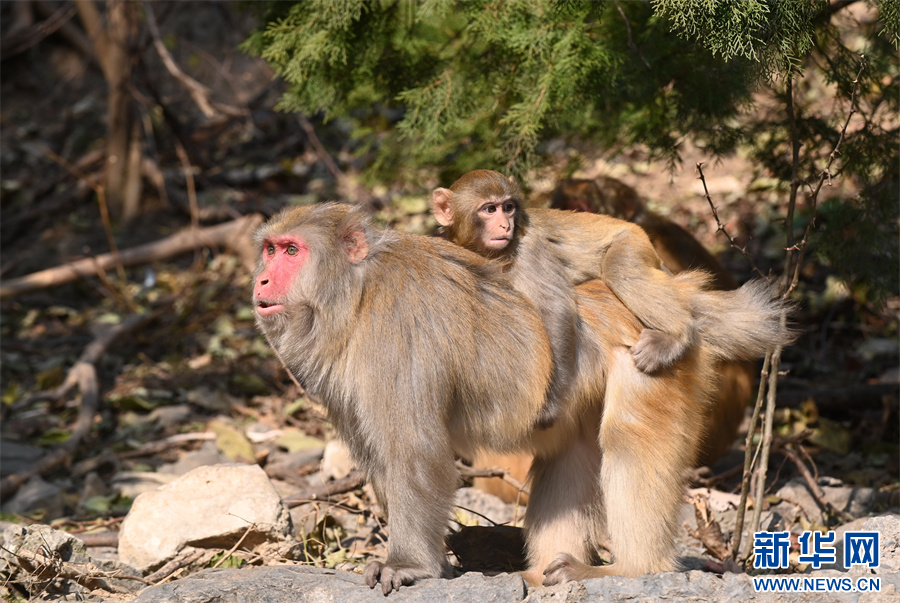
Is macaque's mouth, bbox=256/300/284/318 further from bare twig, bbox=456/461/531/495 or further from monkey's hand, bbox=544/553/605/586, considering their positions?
bare twig, bbox=456/461/531/495

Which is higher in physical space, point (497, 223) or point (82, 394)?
point (497, 223)

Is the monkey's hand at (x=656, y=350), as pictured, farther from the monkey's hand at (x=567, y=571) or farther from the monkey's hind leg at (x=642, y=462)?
the monkey's hand at (x=567, y=571)

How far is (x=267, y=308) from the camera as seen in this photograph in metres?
3.62

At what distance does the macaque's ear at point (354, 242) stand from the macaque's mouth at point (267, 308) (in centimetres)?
35

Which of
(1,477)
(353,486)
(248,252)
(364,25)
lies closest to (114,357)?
(248,252)

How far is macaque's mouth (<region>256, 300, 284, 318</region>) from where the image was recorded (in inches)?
142

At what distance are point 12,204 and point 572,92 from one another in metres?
9.07

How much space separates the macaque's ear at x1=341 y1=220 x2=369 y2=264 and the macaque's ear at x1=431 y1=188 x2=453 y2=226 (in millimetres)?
760

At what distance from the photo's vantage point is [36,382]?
28.3 ft

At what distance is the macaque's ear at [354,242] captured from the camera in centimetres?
374

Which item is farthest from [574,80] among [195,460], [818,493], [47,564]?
[195,460]

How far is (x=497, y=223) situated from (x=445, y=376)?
2.99 ft

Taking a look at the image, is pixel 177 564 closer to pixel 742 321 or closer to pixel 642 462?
pixel 642 462

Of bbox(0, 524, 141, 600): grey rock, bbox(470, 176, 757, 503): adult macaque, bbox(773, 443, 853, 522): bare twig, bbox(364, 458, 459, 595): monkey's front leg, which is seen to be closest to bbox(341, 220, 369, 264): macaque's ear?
bbox(364, 458, 459, 595): monkey's front leg
